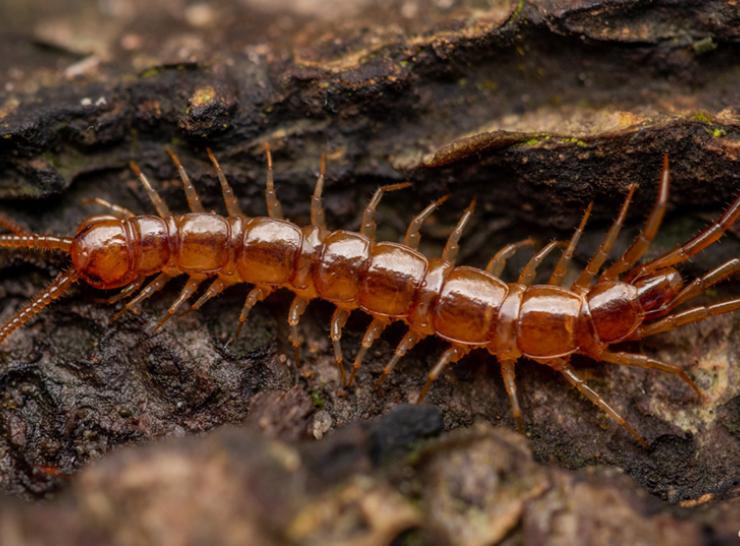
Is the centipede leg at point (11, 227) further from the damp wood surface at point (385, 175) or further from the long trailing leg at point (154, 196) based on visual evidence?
the long trailing leg at point (154, 196)

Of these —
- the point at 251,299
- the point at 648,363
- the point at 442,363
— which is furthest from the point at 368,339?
the point at 648,363

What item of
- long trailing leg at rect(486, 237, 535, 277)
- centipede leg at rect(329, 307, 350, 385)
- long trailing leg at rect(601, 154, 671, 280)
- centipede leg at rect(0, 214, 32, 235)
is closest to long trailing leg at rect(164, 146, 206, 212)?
centipede leg at rect(0, 214, 32, 235)

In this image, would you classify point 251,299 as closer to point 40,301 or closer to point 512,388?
point 40,301

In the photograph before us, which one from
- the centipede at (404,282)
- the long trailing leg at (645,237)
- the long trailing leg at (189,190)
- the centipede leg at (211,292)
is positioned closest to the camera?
the long trailing leg at (645,237)

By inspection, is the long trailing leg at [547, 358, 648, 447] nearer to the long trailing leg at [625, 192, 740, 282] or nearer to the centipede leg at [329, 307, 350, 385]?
the long trailing leg at [625, 192, 740, 282]

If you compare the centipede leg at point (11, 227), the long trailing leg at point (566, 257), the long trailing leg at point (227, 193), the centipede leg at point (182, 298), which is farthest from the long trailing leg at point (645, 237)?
the centipede leg at point (11, 227)

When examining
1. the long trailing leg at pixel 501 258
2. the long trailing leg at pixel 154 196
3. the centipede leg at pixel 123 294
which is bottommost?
the centipede leg at pixel 123 294
